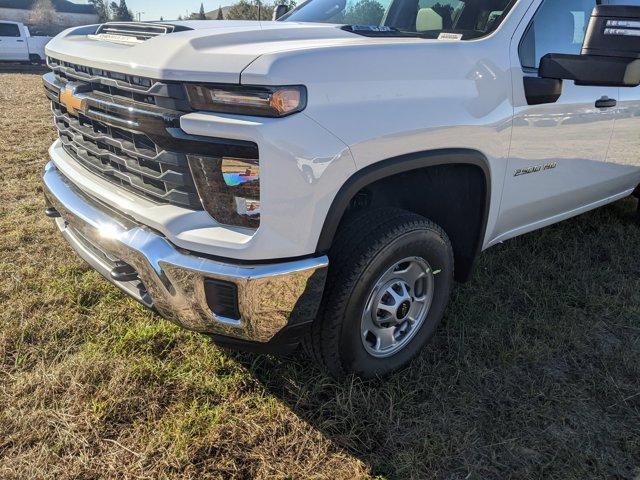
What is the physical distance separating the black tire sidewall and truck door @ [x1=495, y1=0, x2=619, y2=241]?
1.80ft

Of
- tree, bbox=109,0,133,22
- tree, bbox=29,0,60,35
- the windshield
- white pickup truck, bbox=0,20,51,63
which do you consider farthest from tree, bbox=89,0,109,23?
the windshield

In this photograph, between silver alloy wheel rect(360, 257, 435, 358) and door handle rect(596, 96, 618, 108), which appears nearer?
silver alloy wheel rect(360, 257, 435, 358)

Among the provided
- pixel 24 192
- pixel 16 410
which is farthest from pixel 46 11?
pixel 16 410

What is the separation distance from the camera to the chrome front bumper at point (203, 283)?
1.83 m

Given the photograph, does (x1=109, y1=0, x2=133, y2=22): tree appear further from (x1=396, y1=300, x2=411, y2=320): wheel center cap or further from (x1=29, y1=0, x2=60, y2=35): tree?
(x1=396, y1=300, x2=411, y2=320): wheel center cap

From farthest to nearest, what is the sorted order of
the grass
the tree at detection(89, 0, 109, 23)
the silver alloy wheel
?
the tree at detection(89, 0, 109, 23) → the silver alloy wheel → the grass

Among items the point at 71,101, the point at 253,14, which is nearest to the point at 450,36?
the point at 71,101

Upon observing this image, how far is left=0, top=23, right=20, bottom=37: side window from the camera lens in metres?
21.8

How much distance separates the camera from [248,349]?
6.73 feet

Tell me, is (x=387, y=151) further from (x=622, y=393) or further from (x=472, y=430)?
(x=622, y=393)

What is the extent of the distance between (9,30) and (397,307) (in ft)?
84.4

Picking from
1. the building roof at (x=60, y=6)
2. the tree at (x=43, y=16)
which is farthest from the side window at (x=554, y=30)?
the building roof at (x=60, y=6)

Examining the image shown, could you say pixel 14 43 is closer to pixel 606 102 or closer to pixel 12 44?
pixel 12 44

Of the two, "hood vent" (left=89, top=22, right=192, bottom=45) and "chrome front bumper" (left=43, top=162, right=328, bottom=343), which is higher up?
"hood vent" (left=89, top=22, right=192, bottom=45)
